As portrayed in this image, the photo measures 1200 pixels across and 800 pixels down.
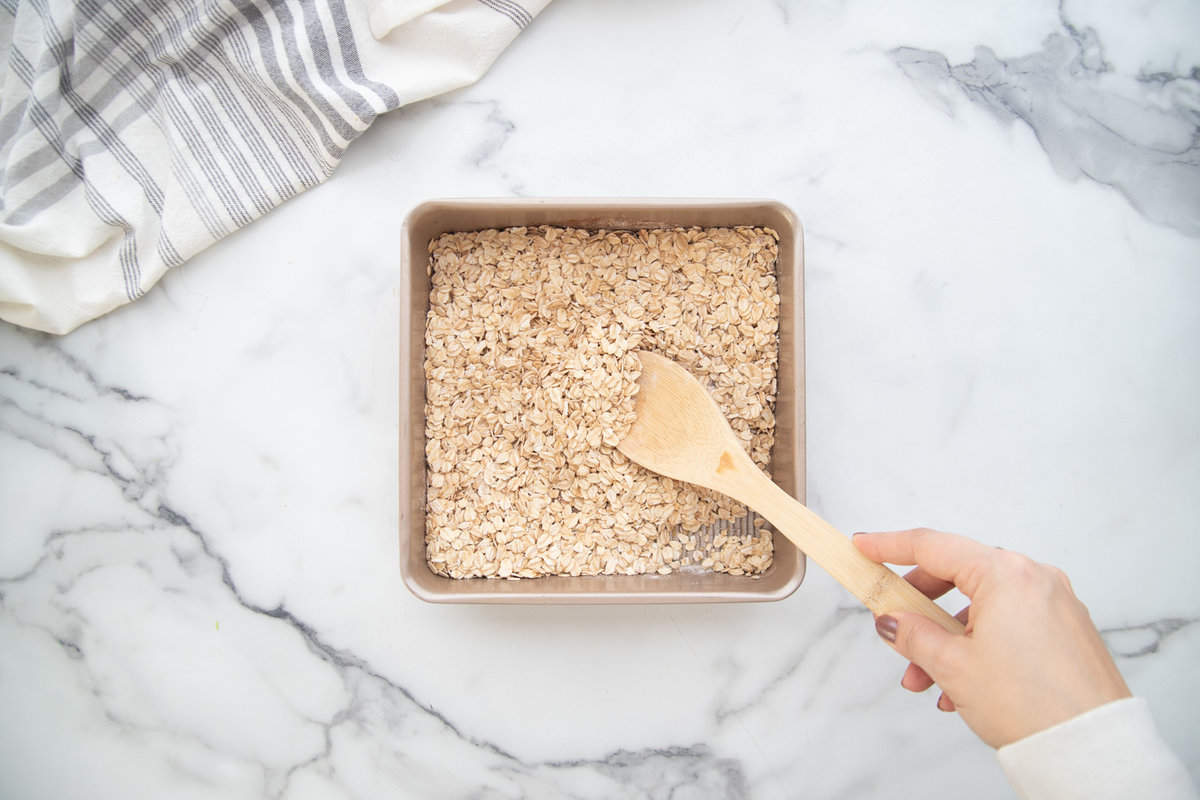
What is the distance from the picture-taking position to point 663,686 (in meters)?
1.10

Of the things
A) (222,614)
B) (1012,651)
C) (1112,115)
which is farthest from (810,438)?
(222,614)

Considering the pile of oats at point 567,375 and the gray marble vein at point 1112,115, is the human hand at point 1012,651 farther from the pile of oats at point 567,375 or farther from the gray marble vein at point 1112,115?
the gray marble vein at point 1112,115

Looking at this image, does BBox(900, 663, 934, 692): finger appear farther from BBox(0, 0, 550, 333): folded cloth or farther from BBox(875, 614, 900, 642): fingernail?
BBox(0, 0, 550, 333): folded cloth

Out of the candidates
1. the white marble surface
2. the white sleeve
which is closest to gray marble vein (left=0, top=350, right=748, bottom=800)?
the white marble surface

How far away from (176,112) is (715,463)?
819 mm

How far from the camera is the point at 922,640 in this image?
769 mm

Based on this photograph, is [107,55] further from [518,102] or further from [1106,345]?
[1106,345]

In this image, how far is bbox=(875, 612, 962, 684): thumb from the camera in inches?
29.7

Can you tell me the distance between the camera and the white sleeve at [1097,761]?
71 centimetres

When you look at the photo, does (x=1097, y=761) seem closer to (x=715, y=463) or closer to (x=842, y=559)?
(x=842, y=559)

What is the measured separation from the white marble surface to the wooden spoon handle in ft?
0.70

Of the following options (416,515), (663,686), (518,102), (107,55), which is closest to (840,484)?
(663,686)

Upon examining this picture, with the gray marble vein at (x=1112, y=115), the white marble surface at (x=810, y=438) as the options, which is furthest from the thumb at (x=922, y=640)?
the gray marble vein at (x=1112, y=115)

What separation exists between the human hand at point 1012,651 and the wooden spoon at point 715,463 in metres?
0.08
